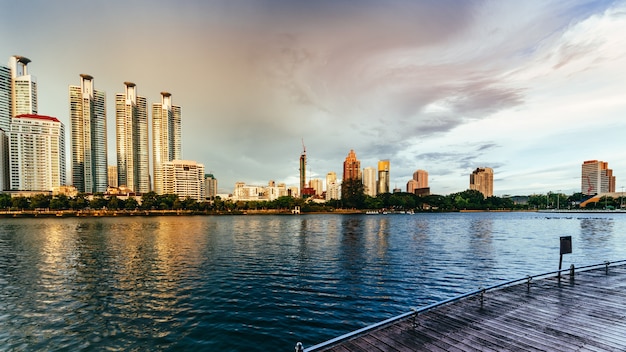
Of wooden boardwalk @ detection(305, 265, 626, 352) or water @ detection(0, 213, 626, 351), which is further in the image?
water @ detection(0, 213, 626, 351)

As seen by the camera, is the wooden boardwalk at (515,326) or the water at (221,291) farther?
the water at (221,291)

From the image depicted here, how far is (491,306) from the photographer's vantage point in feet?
42.5

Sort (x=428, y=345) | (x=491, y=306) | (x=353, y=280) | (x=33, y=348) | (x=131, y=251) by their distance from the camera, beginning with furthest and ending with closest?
(x=131, y=251) → (x=353, y=280) → (x=33, y=348) → (x=491, y=306) → (x=428, y=345)

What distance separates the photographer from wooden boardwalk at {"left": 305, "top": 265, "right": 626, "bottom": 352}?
30.7 ft

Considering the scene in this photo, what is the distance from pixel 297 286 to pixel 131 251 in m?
37.1

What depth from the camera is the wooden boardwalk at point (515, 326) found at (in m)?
9.37

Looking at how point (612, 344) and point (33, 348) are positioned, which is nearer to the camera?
point (612, 344)

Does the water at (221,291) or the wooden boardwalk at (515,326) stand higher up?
the wooden boardwalk at (515,326)

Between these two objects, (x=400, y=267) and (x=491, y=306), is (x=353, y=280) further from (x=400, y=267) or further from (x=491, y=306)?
(x=491, y=306)

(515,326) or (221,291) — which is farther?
(221,291)

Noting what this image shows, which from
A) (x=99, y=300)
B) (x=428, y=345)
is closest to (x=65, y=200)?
(x=99, y=300)

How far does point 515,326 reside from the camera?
1080cm

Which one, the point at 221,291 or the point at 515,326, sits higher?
the point at 515,326

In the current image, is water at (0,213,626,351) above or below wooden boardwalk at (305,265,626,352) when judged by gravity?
below
